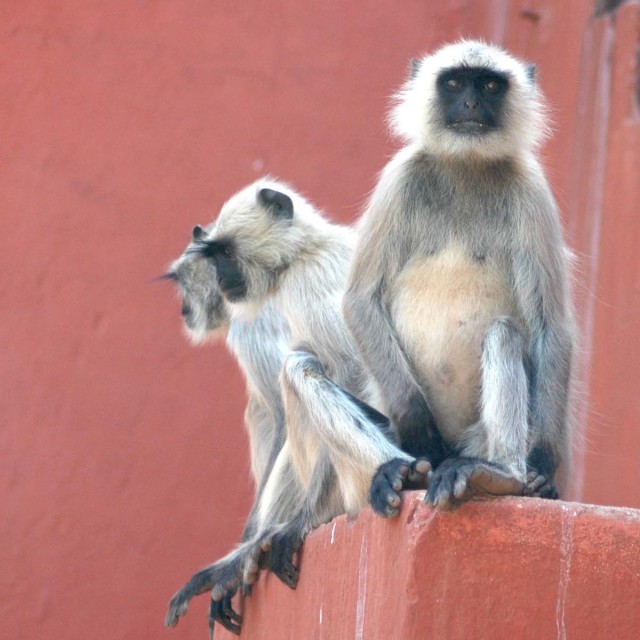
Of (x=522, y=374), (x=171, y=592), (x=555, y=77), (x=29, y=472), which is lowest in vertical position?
(x=171, y=592)

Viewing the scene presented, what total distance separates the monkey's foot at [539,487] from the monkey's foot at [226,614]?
47.0 inches

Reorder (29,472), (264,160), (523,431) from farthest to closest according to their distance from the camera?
1. (264,160)
2. (29,472)
3. (523,431)

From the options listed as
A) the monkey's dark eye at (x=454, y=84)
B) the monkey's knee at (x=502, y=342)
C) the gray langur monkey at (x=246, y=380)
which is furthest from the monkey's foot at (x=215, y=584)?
the monkey's dark eye at (x=454, y=84)

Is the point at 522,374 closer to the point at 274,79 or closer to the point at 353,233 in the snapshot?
the point at 353,233

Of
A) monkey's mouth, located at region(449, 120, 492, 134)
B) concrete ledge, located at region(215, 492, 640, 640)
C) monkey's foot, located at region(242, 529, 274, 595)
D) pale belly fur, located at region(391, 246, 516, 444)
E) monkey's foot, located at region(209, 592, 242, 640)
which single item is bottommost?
monkey's foot, located at region(209, 592, 242, 640)

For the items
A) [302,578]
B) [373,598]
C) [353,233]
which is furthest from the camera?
[353,233]

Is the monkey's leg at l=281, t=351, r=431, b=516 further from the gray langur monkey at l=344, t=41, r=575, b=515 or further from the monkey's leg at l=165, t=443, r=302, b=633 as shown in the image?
the monkey's leg at l=165, t=443, r=302, b=633

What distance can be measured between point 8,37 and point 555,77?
2.17m

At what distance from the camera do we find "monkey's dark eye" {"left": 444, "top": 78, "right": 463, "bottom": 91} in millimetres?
4516

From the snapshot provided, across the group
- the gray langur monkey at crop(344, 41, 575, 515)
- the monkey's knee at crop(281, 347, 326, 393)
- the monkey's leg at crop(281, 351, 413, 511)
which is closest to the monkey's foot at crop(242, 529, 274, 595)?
the monkey's leg at crop(281, 351, 413, 511)

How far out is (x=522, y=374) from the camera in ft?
13.1

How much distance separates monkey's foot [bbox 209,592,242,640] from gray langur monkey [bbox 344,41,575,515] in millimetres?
918

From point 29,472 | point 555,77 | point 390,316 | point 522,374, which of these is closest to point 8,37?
point 29,472

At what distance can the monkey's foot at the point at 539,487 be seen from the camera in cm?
387
